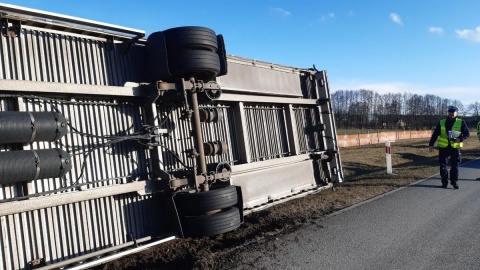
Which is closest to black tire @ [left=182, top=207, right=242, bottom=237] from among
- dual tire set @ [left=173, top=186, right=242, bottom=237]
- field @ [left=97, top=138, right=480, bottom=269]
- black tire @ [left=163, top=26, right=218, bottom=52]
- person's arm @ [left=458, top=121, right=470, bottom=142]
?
dual tire set @ [left=173, top=186, right=242, bottom=237]

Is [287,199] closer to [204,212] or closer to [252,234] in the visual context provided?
[252,234]

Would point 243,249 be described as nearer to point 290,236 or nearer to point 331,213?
point 290,236

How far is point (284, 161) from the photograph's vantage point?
315 inches

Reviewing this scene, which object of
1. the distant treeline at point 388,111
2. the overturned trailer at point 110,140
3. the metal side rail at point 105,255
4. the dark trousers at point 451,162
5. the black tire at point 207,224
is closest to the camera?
the overturned trailer at point 110,140

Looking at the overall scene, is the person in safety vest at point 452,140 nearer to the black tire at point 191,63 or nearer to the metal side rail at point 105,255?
the black tire at point 191,63

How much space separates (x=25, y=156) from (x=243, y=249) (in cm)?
280

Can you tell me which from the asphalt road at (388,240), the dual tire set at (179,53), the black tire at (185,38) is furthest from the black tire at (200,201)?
the black tire at (185,38)

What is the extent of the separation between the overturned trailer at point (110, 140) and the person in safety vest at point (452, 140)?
191 inches

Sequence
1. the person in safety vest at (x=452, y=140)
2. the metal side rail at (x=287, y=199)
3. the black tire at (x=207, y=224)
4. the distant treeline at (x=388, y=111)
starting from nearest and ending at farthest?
the black tire at (x=207, y=224), the metal side rail at (x=287, y=199), the person in safety vest at (x=452, y=140), the distant treeline at (x=388, y=111)

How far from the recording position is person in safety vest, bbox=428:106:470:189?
9.07 m

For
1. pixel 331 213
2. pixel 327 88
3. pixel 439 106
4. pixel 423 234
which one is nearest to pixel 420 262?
pixel 423 234

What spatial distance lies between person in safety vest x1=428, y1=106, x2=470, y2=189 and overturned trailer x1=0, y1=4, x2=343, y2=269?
4.86m

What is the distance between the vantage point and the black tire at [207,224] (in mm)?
5180

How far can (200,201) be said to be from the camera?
204 inches
